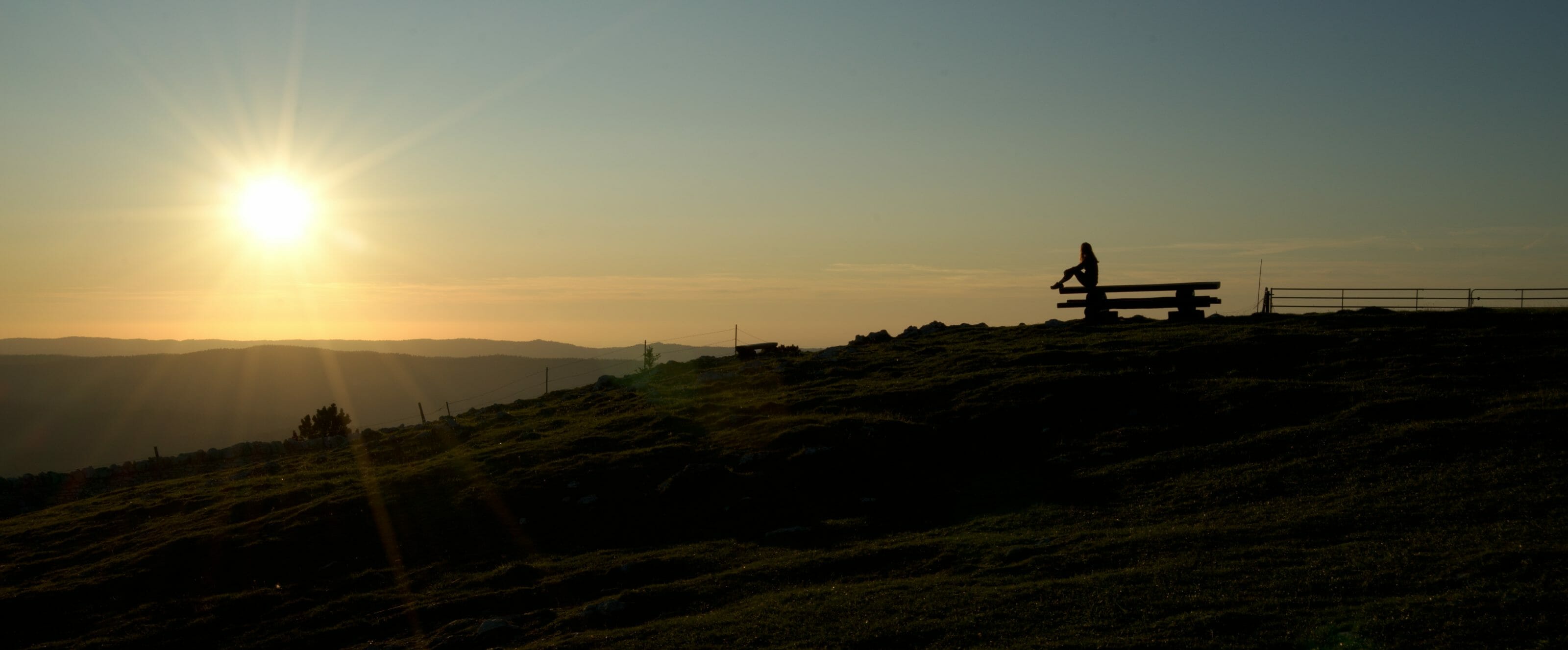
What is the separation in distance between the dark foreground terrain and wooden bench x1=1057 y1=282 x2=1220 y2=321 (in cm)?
177

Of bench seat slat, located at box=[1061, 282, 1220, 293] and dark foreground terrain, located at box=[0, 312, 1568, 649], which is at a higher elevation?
bench seat slat, located at box=[1061, 282, 1220, 293]

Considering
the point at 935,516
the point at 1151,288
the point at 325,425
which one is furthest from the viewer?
the point at 325,425

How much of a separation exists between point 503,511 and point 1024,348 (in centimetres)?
1874

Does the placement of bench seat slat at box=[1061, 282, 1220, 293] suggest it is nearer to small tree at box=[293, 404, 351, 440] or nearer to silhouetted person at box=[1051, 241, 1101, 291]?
silhouetted person at box=[1051, 241, 1101, 291]

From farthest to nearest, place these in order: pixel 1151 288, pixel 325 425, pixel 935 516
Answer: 1. pixel 325 425
2. pixel 1151 288
3. pixel 935 516

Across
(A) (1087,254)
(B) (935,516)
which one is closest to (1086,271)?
(A) (1087,254)

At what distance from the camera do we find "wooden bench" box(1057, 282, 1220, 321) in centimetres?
3812

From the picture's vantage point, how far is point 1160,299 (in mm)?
38500

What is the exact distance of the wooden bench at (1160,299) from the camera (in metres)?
38.1

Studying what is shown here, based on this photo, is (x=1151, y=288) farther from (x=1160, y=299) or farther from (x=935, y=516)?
(x=935, y=516)

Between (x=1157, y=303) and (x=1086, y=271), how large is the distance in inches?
114

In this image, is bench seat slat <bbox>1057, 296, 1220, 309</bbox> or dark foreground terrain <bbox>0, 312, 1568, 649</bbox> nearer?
dark foreground terrain <bbox>0, 312, 1568, 649</bbox>

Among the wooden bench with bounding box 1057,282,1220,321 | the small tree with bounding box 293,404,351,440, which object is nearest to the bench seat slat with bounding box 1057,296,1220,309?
the wooden bench with bounding box 1057,282,1220,321

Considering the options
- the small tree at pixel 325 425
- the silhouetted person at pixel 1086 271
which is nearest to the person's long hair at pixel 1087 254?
the silhouetted person at pixel 1086 271
